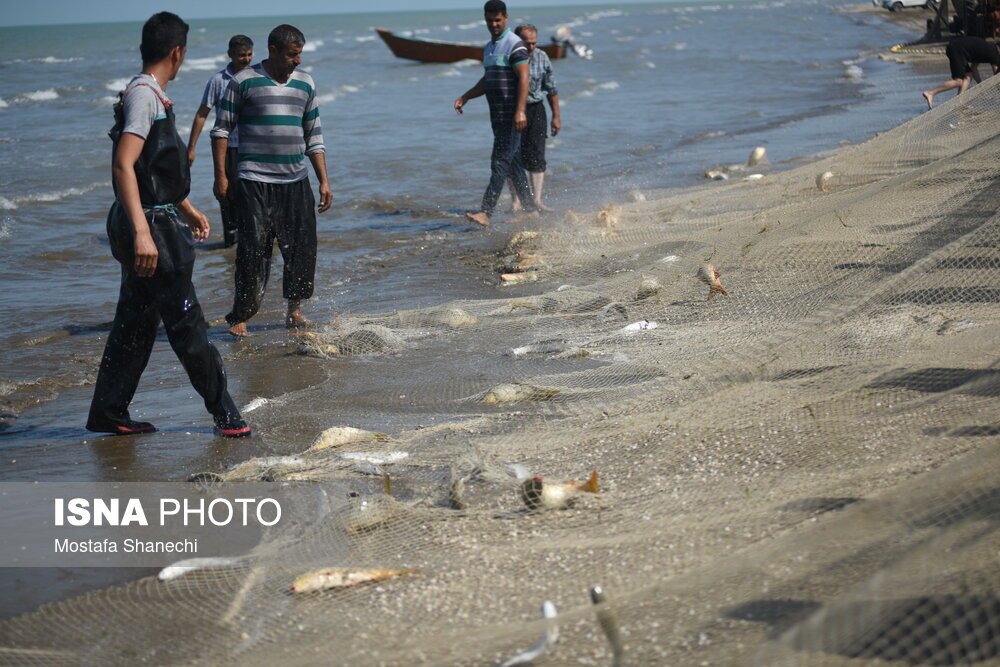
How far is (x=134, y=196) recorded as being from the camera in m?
4.03

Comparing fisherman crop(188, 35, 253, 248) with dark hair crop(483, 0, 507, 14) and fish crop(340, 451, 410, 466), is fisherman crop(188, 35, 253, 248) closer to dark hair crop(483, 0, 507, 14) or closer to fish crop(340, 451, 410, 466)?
dark hair crop(483, 0, 507, 14)

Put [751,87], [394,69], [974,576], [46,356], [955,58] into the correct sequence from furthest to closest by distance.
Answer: [394,69] < [751,87] < [955,58] < [46,356] < [974,576]

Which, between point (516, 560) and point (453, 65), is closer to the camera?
point (516, 560)

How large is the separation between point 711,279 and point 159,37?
318 centimetres

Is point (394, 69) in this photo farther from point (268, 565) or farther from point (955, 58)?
point (268, 565)

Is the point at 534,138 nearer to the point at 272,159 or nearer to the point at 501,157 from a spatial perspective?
the point at 501,157

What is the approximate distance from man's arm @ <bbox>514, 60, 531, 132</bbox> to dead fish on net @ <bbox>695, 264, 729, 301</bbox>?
341 centimetres

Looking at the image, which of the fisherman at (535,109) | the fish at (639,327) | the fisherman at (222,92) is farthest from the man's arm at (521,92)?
the fish at (639,327)

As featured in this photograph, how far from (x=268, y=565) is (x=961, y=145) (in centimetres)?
449

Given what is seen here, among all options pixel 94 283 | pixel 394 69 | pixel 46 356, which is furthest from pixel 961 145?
pixel 394 69

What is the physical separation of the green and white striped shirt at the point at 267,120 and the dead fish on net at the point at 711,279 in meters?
2.23

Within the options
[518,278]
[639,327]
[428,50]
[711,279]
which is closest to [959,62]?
→ [518,278]

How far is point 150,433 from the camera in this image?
474cm

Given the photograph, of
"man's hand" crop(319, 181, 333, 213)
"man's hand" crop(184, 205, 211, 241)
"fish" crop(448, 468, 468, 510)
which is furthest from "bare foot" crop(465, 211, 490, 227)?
"fish" crop(448, 468, 468, 510)
